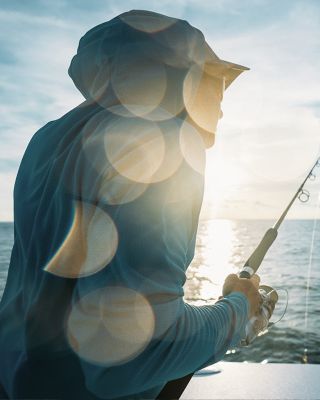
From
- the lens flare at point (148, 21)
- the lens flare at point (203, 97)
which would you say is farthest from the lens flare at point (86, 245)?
the lens flare at point (148, 21)

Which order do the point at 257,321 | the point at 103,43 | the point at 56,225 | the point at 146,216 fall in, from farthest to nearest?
the point at 257,321
the point at 103,43
the point at 56,225
the point at 146,216

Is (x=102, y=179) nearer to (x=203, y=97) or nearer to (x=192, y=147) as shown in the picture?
(x=192, y=147)

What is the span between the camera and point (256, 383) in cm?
275

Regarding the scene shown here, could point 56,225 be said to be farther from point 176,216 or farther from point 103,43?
point 103,43

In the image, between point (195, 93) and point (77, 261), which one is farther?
point (195, 93)

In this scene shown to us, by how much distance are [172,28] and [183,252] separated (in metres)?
0.53

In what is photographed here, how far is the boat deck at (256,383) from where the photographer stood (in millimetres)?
2582

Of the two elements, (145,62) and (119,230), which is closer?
(119,230)

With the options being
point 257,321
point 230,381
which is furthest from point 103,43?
point 230,381

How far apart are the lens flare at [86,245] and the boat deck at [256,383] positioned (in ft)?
6.20

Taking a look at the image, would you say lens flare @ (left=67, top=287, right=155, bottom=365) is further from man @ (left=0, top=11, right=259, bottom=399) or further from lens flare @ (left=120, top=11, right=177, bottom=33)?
lens flare @ (left=120, top=11, right=177, bottom=33)

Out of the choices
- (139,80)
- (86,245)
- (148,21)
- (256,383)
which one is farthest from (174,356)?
(256,383)

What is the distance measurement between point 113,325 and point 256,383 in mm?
2120

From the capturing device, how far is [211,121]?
1215 mm
